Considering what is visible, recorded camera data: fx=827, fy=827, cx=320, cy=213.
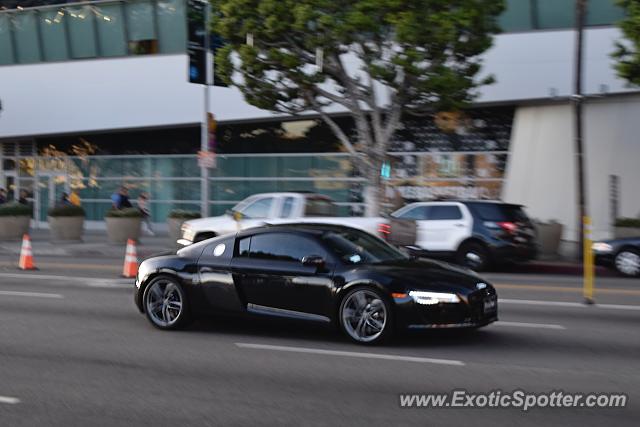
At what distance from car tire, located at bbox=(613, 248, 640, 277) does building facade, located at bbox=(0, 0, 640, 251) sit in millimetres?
6196

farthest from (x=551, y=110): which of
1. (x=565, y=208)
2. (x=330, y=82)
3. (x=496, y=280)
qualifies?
Answer: (x=496, y=280)

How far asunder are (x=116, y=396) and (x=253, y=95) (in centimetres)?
1655

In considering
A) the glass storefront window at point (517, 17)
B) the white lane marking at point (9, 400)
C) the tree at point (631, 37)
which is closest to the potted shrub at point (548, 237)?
the tree at point (631, 37)

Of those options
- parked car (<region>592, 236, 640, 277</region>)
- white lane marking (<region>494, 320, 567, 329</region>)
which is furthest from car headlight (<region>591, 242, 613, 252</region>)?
white lane marking (<region>494, 320, 567, 329</region>)

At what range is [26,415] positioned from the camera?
6.46 metres

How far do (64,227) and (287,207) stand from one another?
1150 centimetres

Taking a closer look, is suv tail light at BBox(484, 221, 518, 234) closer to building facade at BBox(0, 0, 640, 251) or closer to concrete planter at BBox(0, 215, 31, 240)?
building facade at BBox(0, 0, 640, 251)

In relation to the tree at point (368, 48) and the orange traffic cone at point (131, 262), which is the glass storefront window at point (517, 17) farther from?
the orange traffic cone at point (131, 262)

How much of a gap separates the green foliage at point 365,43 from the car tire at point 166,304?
440 inches

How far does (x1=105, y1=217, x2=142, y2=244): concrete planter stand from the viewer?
25891 millimetres

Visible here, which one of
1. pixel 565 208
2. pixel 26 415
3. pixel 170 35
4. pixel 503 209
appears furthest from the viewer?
pixel 170 35

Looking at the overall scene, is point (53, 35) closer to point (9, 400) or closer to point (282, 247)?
point (282, 247)

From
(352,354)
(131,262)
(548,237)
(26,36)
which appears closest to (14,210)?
(26,36)

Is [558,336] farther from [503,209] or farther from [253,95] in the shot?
[253,95]
